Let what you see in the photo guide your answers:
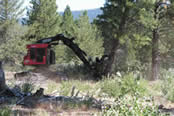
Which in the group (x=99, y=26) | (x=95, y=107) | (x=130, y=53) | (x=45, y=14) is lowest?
(x=95, y=107)

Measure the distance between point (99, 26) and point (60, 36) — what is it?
4265 millimetres

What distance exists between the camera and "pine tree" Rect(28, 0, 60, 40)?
3449 cm

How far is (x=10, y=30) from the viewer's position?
3181 cm

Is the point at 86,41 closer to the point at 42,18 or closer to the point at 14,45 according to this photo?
the point at 42,18

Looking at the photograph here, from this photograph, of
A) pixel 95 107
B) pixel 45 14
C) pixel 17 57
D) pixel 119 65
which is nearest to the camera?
pixel 95 107

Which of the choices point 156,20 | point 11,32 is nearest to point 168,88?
point 156,20

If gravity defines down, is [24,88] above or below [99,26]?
below

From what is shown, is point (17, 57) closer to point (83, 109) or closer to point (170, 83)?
point (170, 83)

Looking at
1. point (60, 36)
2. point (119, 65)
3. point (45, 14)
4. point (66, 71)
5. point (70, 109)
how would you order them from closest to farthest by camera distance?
point (70, 109), point (60, 36), point (66, 71), point (119, 65), point (45, 14)

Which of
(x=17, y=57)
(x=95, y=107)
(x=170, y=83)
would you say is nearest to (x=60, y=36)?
(x=170, y=83)

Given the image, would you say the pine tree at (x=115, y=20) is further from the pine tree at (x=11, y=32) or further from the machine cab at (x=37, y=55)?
the pine tree at (x=11, y=32)

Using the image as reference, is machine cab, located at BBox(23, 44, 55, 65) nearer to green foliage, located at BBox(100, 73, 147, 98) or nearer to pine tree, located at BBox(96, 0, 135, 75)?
pine tree, located at BBox(96, 0, 135, 75)

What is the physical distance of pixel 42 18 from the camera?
114 ft

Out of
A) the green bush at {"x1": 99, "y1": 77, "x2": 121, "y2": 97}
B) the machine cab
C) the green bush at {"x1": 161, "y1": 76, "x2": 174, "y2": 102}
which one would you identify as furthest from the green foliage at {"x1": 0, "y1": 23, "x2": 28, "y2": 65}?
the green bush at {"x1": 161, "y1": 76, "x2": 174, "y2": 102}
